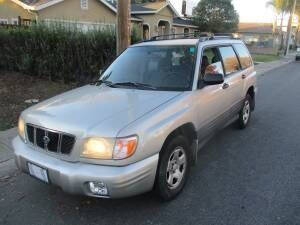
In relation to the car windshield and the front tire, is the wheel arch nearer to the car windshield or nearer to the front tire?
the front tire

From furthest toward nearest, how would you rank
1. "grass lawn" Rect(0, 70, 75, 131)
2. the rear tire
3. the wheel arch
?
"grass lawn" Rect(0, 70, 75, 131) → the rear tire → the wheel arch

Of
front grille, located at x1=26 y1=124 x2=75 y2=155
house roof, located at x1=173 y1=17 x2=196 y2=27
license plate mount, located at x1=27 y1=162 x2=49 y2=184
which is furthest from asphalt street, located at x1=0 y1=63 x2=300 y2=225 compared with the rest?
house roof, located at x1=173 y1=17 x2=196 y2=27

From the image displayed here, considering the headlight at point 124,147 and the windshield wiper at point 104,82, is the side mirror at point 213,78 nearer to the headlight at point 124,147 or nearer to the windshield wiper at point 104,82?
the windshield wiper at point 104,82

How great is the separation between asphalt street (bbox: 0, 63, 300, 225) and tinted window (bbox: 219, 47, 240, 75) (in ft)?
4.33

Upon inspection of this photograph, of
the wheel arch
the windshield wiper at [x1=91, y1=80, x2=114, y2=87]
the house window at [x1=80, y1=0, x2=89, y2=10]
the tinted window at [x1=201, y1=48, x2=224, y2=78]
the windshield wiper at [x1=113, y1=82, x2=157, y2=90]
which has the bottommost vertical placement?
the wheel arch

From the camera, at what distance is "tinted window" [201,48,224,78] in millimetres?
4264

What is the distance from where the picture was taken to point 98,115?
3.12 metres

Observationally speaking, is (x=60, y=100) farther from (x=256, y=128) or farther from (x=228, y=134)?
(x=256, y=128)

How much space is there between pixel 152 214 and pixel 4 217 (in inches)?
60.9

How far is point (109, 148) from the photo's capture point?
285 centimetres

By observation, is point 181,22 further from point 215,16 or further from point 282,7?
point 282,7

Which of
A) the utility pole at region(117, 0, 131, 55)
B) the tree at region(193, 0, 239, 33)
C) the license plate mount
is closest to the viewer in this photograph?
the license plate mount

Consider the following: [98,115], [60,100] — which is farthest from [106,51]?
[98,115]

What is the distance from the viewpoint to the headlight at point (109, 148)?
2.84 meters
